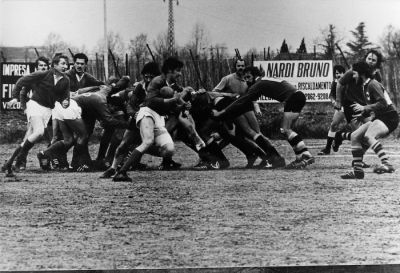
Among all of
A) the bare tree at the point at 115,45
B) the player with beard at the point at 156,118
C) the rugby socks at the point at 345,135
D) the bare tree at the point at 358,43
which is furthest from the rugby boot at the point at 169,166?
the bare tree at the point at 358,43

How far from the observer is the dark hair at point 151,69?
5.81m

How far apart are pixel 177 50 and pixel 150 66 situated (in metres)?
0.31

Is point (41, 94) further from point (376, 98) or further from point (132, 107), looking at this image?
point (376, 98)

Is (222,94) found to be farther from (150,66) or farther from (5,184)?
(5,184)

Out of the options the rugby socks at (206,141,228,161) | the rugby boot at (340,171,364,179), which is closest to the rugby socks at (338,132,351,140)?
the rugby boot at (340,171,364,179)

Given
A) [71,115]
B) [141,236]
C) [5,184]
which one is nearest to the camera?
[141,236]

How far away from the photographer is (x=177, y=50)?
5.71 meters

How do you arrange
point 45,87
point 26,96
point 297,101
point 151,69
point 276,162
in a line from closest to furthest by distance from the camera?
point 26,96 < point 45,87 < point 151,69 < point 297,101 < point 276,162

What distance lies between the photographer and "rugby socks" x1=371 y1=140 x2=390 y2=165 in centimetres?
604

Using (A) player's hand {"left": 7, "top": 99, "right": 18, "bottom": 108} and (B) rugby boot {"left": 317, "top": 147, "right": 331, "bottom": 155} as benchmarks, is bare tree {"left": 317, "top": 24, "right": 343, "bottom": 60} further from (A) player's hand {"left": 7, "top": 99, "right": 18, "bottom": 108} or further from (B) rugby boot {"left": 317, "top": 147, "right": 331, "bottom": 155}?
(A) player's hand {"left": 7, "top": 99, "right": 18, "bottom": 108}

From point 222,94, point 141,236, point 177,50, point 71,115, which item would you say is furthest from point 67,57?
point 141,236

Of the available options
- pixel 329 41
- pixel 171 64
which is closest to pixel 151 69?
pixel 171 64

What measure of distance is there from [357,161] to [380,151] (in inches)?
10.1

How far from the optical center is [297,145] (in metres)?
6.22
